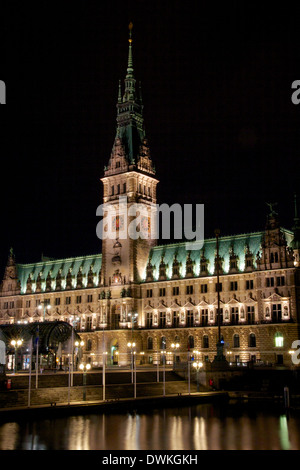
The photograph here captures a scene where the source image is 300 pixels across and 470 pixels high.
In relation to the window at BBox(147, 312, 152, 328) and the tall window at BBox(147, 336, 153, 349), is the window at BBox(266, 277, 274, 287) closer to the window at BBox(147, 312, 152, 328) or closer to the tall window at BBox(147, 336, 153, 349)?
the window at BBox(147, 312, 152, 328)

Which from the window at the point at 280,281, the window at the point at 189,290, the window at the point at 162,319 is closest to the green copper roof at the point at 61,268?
the window at the point at 162,319

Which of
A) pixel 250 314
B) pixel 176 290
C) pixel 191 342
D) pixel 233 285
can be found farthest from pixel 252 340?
pixel 176 290

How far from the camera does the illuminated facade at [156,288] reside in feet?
305

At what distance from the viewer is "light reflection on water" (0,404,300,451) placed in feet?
109

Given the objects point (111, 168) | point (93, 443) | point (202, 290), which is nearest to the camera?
point (93, 443)

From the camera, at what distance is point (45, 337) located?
7162 centimetres

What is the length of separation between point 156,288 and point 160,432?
232ft

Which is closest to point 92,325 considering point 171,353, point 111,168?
point 171,353

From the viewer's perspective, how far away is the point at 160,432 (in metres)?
38.4

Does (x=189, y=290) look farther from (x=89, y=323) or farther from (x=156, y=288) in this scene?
(x=89, y=323)

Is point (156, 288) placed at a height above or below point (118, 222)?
below

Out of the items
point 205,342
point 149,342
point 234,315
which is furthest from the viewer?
point 149,342
